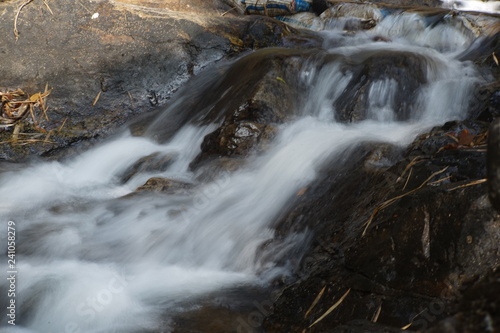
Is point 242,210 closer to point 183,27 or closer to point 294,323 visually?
point 294,323

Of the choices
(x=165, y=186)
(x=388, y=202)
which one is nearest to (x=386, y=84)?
(x=165, y=186)

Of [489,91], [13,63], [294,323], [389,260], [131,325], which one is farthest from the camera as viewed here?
[13,63]

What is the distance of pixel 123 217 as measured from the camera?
433 centimetres

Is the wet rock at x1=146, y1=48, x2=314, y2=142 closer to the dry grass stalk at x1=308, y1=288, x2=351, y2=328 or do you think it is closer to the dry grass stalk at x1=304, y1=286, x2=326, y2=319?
the dry grass stalk at x1=304, y1=286, x2=326, y2=319

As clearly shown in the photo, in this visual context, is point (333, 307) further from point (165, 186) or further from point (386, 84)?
point (386, 84)

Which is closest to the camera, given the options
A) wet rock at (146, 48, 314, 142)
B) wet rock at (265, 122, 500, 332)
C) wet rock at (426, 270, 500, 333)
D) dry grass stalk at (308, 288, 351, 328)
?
wet rock at (426, 270, 500, 333)

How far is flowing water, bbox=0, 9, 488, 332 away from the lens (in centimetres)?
328

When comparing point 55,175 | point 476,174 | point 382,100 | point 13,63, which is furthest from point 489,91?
point 13,63

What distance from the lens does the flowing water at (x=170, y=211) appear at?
3275 mm

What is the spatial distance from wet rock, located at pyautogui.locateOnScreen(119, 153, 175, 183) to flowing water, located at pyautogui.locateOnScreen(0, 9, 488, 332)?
0.08 m

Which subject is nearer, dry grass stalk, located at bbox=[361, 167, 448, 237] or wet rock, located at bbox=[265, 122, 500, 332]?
wet rock, located at bbox=[265, 122, 500, 332]

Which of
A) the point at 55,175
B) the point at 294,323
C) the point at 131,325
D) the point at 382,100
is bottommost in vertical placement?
the point at 55,175

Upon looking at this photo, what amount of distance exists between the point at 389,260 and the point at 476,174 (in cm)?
67

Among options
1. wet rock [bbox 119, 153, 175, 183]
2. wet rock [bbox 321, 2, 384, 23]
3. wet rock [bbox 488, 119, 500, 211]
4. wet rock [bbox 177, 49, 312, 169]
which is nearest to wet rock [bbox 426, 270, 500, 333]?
wet rock [bbox 488, 119, 500, 211]
